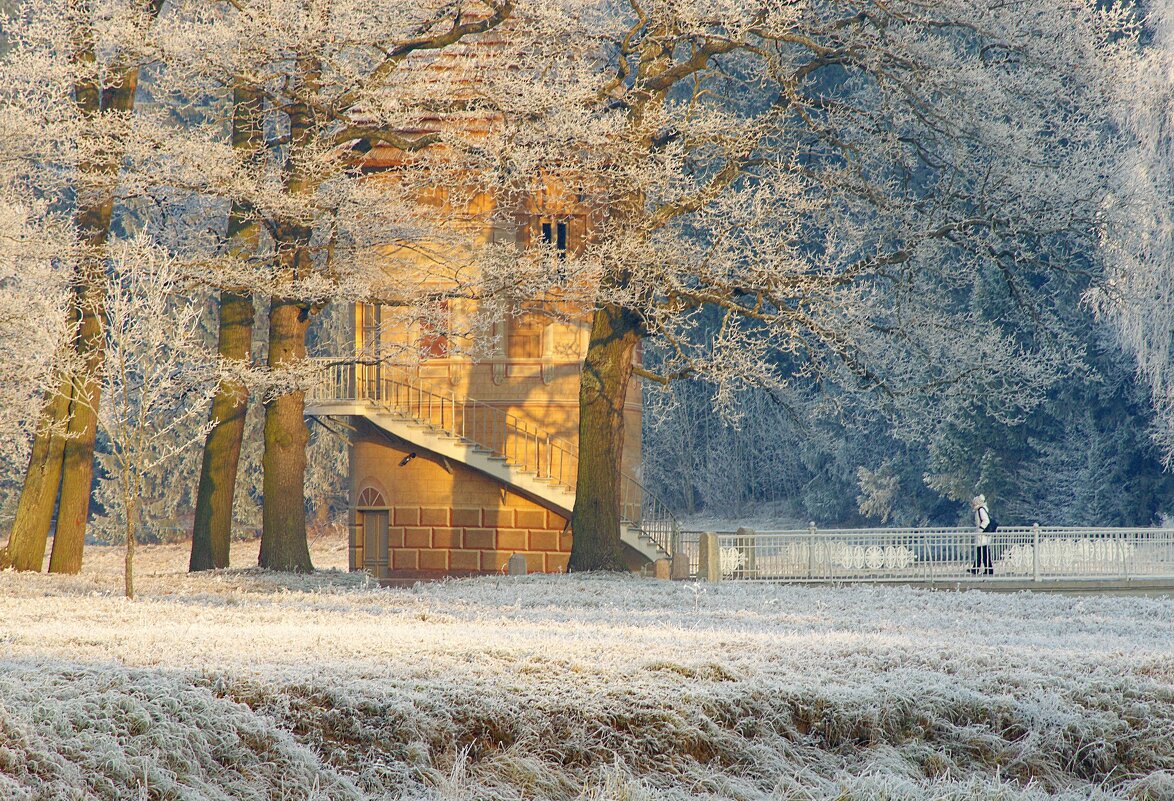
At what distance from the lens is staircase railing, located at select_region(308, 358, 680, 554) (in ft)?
94.7

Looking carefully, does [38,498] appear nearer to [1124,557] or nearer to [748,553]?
[748,553]

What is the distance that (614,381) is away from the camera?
23.8 metres

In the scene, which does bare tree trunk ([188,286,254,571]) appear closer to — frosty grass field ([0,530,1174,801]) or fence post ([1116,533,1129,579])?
frosty grass field ([0,530,1174,801])

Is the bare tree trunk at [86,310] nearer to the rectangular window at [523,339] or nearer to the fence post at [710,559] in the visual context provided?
the rectangular window at [523,339]

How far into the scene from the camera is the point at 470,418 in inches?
1164

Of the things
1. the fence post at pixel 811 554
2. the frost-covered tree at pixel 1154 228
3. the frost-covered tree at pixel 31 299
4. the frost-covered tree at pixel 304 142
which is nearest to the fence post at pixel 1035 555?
the fence post at pixel 811 554

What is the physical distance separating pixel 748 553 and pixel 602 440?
3284mm

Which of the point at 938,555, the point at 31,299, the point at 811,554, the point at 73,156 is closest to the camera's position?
the point at 73,156

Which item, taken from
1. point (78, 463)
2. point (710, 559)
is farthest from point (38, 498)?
point (710, 559)

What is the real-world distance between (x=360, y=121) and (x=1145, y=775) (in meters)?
17.9

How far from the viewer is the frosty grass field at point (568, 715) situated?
8.01m

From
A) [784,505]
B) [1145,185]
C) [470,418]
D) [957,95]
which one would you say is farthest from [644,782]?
[784,505]

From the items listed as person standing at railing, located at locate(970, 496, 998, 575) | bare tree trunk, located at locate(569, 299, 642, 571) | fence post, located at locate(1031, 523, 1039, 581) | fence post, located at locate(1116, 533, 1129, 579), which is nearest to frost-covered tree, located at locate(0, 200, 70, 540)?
bare tree trunk, located at locate(569, 299, 642, 571)

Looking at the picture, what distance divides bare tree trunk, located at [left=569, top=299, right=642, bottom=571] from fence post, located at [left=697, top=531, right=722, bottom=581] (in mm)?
1393
